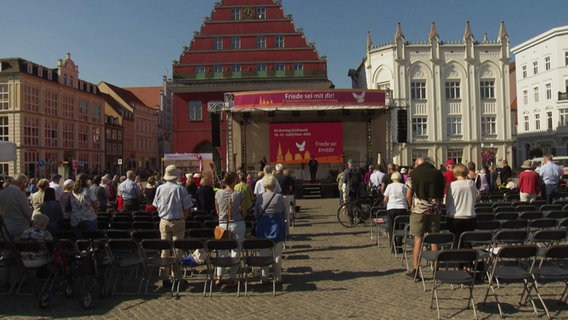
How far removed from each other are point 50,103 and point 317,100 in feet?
110

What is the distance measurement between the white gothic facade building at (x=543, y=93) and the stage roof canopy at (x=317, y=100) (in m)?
24.1

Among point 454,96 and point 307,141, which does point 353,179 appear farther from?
point 454,96

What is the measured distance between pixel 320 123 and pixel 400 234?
1670 cm

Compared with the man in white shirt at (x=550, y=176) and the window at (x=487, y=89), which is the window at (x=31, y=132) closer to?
the window at (x=487, y=89)

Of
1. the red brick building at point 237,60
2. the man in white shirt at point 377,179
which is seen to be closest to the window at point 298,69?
the red brick building at point 237,60

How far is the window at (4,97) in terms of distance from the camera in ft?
132

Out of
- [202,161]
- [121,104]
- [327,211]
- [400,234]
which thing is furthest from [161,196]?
[121,104]

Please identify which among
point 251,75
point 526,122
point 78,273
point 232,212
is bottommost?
point 78,273

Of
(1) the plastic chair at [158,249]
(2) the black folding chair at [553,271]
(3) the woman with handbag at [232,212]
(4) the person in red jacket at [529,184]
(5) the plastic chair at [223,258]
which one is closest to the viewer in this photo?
(2) the black folding chair at [553,271]

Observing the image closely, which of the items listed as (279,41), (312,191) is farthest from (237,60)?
(312,191)

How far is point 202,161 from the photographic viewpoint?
92.3 ft

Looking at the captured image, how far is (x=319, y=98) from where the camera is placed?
72.3 ft

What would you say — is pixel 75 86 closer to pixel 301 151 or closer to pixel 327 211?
pixel 301 151

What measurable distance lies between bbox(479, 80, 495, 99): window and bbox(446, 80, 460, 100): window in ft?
5.75
